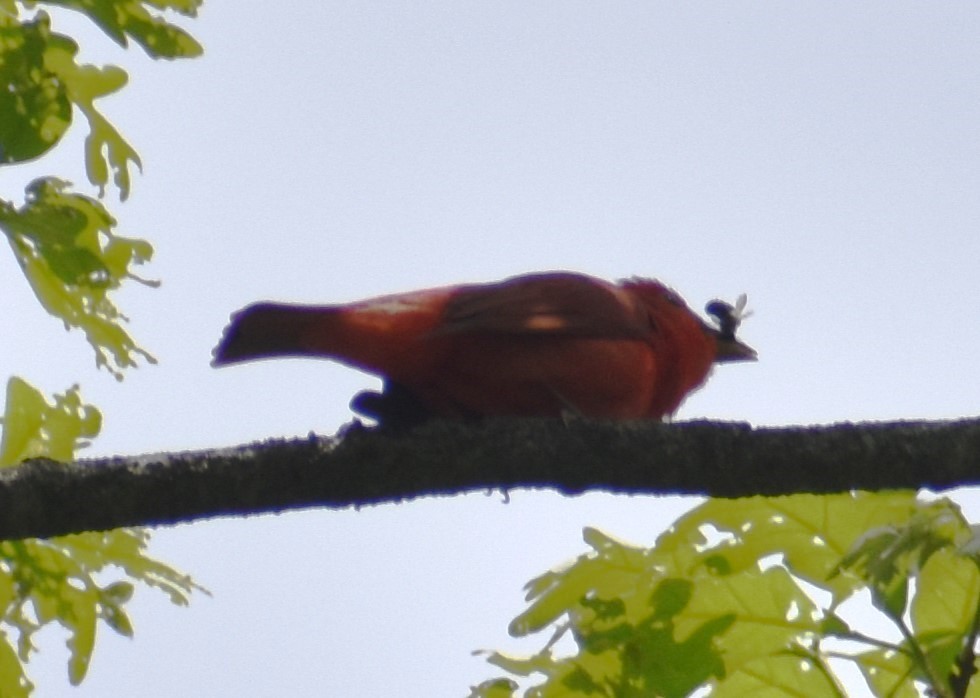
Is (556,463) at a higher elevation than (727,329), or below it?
below

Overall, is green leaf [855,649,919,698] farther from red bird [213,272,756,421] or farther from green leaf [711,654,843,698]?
red bird [213,272,756,421]

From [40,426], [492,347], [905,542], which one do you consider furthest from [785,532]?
[40,426]

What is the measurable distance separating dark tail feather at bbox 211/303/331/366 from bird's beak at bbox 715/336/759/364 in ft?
6.34

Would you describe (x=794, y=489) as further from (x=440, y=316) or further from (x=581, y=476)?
(x=440, y=316)

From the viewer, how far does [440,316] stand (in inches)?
150

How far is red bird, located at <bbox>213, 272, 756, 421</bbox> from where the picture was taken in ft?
11.7

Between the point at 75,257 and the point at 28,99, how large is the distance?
430 millimetres

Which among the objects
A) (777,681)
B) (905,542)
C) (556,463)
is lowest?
(777,681)

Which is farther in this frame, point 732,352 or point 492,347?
point 732,352

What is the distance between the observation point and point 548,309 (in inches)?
161

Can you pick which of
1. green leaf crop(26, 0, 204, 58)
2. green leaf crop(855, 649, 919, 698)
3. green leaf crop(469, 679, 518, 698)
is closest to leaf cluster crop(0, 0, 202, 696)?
green leaf crop(26, 0, 204, 58)

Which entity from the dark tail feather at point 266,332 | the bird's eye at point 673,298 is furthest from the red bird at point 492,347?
the bird's eye at point 673,298

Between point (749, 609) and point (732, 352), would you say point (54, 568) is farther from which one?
point (732, 352)

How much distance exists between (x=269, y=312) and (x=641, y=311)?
151 centimetres
